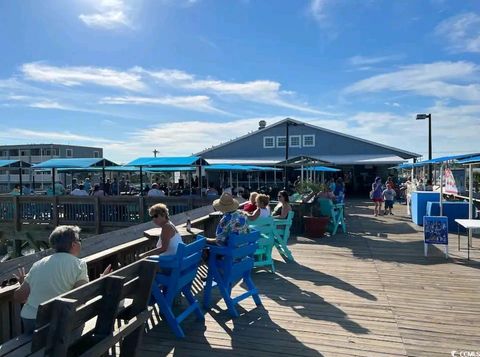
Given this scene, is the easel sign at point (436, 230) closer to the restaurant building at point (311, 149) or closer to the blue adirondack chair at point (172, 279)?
the blue adirondack chair at point (172, 279)

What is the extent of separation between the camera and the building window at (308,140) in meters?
27.5

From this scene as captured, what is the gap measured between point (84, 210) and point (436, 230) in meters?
9.93

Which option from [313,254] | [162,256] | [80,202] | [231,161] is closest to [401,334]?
[162,256]

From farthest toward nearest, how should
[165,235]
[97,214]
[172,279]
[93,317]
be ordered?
[97,214] → [165,235] → [172,279] → [93,317]

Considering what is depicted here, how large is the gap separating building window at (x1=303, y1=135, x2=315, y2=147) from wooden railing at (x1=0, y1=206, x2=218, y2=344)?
22.0 m

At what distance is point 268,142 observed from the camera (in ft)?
92.3

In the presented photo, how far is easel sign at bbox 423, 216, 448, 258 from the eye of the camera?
700 centimetres

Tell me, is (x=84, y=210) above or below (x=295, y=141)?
below

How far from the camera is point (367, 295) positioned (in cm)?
497

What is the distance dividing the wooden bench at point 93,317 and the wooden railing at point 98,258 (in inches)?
17.9

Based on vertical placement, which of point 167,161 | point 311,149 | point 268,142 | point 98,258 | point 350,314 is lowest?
point 350,314

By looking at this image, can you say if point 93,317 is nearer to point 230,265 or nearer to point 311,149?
point 230,265

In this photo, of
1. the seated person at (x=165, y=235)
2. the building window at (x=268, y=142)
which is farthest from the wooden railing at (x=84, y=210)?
the building window at (x=268, y=142)

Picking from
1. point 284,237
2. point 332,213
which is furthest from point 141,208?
point 284,237
